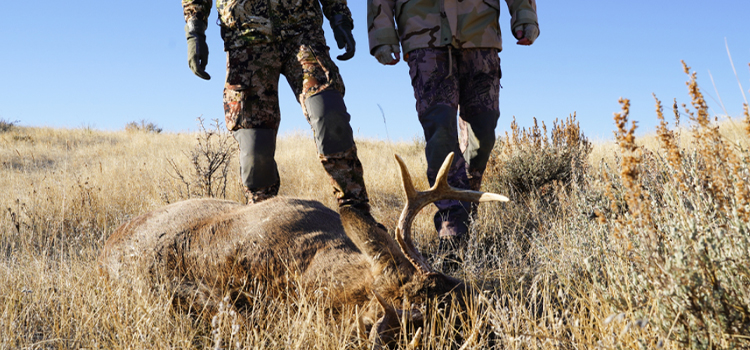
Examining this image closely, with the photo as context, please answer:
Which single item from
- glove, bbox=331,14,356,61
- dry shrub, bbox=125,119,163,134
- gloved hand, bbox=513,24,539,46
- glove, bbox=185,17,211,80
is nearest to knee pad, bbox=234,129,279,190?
glove, bbox=185,17,211,80

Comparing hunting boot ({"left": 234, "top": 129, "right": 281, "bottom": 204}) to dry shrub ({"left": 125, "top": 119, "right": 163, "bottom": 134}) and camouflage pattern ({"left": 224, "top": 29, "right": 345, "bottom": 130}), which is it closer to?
camouflage pattern ({"left": 224, "top": 29, "right": 345, "bottom": 130})

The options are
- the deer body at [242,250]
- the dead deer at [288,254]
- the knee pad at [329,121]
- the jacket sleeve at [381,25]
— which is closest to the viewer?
the dead deer at [288,254]

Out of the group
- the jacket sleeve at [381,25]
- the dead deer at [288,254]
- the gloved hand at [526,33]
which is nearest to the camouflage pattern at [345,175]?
the dead deer at [288,254]

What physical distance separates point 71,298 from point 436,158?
256 centimetres

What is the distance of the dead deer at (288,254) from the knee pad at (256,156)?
0.51 meters

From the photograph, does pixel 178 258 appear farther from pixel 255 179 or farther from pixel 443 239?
pixel 443 239

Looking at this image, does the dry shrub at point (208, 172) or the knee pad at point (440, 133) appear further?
the dry shrub at point (208, 172)

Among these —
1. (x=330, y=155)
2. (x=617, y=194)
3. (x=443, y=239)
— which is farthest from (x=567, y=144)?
(x=330, y=155)

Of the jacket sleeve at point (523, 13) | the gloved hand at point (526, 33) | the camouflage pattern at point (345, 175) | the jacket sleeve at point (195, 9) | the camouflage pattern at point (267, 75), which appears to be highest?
the jacket sleeve at point (195, 9)

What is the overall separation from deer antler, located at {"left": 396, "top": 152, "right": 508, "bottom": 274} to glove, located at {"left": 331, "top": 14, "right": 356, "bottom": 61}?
2.18 m

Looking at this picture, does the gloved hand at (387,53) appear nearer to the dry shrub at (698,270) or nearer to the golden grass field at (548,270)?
the golden grass field at (548,270)

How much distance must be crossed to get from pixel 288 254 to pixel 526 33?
2899mm

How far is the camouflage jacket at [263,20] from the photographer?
12.5ft

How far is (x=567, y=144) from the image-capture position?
638 centimetres
